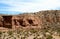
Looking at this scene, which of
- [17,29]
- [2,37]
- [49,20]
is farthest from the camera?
[49,20]

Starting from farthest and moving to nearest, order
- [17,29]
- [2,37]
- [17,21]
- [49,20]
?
1. [49,20]
2. [17,21]
3. [17,29]
4. [2,37]

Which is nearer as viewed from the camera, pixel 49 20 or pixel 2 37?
pixel 2 37

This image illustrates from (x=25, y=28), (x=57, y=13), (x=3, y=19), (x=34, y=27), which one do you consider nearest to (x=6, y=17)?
(x=3, y=19)

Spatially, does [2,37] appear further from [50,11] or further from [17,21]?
[50,11]

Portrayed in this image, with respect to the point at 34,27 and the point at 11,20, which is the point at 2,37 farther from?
the point at 34,27

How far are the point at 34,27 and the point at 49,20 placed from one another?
2514 cm

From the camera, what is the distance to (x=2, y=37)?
37.2 meters

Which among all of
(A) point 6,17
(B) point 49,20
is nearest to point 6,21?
(A) point 6,17

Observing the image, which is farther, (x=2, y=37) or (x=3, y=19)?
(x=3, y=19)

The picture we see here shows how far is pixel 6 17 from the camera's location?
165 ft

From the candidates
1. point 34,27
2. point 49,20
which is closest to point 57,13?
point 49,20

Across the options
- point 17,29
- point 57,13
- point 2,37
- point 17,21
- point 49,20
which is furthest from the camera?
point 57,13

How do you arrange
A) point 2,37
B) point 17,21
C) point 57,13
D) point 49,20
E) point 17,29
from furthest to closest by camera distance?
point 57,13 < point 49,20 < point 17,21 < point 17,29 < point 2,37

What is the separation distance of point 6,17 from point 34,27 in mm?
9054
